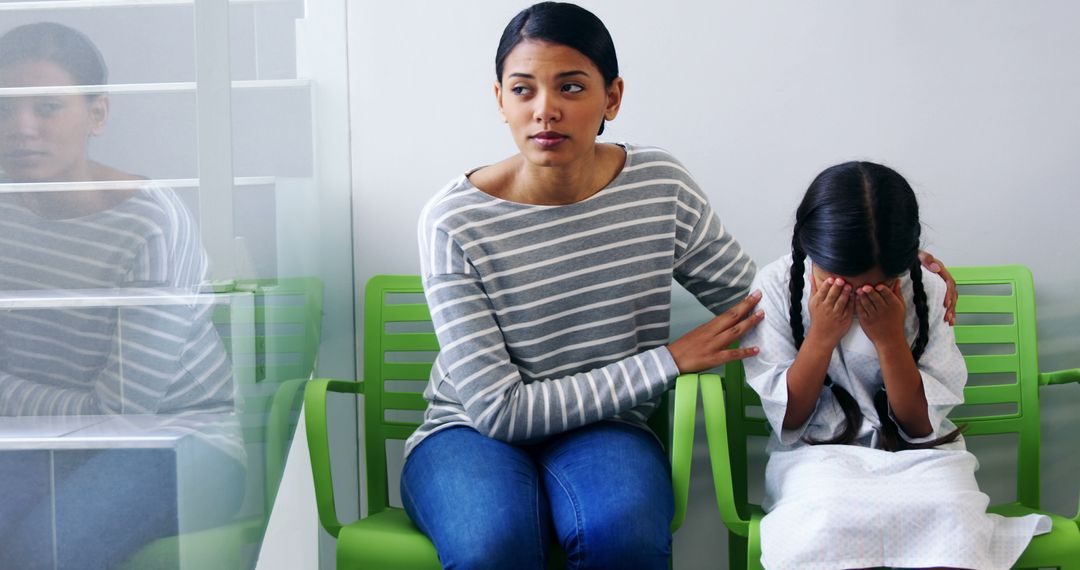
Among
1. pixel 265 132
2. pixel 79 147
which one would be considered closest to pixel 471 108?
pixel 265 132

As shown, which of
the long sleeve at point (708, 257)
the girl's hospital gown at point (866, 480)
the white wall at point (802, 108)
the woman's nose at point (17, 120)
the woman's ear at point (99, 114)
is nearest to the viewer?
the woman's nose at point (17, 120)

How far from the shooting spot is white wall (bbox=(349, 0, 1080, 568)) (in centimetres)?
227

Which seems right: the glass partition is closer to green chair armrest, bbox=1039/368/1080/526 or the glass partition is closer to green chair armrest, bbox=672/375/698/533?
green chair armrest, bbox=672/375/698/533

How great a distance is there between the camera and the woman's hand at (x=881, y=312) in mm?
1711

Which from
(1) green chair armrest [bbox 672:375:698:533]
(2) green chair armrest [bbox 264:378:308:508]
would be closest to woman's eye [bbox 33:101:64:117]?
(2) green chair armrest [bbox 264:378:308:508]

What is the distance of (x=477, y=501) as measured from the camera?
1645mm

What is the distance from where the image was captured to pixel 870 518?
1.58 metres

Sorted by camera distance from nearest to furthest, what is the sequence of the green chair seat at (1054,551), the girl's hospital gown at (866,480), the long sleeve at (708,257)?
the girl's hospital gown at (866,480), the green chair seat at (1054,551), the long sleeve at (708,257)

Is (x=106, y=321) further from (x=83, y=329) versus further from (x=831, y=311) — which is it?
(x=831, y=311)

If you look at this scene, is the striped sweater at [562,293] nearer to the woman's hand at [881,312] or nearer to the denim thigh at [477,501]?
the denim thigh at [477,501]

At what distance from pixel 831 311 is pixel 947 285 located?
1.00 feet

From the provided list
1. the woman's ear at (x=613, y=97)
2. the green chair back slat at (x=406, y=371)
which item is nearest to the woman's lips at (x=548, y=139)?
the woman's ear at (x=613, y=97)

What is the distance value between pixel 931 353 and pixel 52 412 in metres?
1.43

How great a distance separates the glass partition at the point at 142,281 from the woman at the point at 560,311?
308 mm
